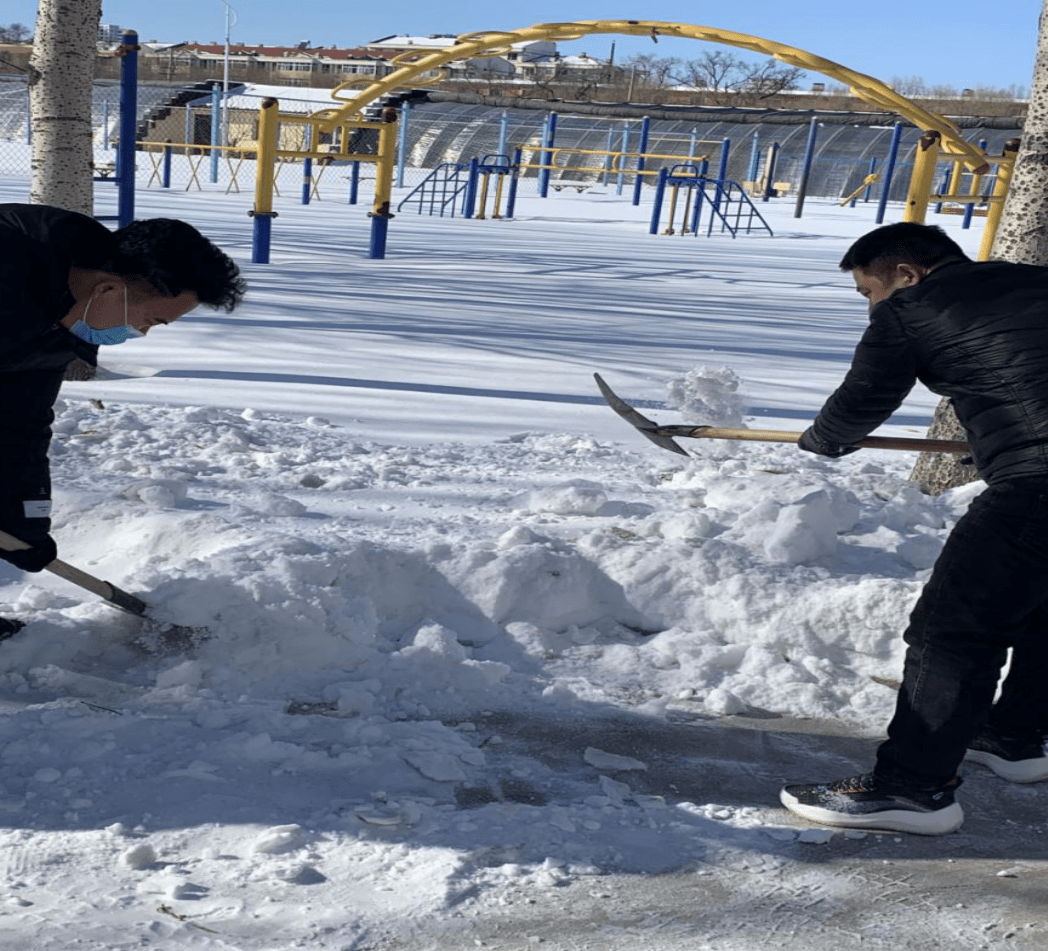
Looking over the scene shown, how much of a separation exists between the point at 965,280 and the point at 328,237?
40.0 feet

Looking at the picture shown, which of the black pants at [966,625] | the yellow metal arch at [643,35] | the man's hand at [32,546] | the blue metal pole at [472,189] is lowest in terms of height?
the blue metal pole at [472,189]

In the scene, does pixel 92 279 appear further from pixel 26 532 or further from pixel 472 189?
pixel 472 189

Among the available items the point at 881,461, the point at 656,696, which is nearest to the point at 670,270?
the point at 881,461

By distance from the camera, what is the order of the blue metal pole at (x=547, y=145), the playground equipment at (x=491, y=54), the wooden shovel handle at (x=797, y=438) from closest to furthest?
the wooden shovel handle at (x=797, y=438) → the playground equipment at (x=491, y=54) → the blue metal pole at (x=547, y=145)

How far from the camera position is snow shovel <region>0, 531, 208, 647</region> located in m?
2.84

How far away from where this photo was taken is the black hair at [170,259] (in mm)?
2279

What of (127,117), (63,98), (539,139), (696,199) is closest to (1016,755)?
(63,98)

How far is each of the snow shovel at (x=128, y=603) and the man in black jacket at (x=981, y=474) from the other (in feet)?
4.97

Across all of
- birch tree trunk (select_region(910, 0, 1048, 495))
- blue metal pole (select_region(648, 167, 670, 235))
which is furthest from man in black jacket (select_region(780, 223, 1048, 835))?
blue metal pole (select_region(648, 167, 670, 235))

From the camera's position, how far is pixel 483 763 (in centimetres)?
258

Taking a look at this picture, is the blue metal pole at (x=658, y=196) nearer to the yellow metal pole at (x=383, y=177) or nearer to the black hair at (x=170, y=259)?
Result: the yellow metal pole at (x=383, y=177)

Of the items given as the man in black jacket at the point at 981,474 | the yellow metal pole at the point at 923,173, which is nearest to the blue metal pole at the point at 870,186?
the yellow metal pole at the point at 923,173

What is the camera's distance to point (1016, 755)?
2727 mm

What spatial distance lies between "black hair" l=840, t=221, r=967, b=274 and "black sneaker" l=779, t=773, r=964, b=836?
3.59ft
